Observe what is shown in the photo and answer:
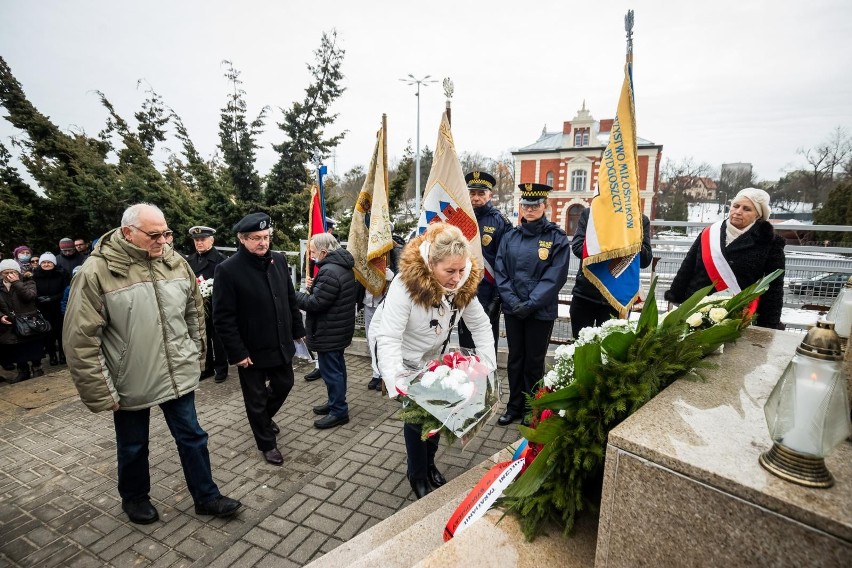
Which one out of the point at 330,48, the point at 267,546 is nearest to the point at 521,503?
the point at 267,546

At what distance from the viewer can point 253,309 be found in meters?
3.70

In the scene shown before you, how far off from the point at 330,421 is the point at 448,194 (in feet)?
9.49

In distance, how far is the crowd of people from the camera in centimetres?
270

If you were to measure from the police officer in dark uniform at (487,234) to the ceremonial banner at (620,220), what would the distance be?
110cm

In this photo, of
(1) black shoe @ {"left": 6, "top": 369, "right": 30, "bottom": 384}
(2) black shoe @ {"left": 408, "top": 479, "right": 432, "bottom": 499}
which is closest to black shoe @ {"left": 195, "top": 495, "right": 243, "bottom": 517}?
(2) black shoe @ {"left": 408, "top": 479, "right": 432, "bottom": 499}

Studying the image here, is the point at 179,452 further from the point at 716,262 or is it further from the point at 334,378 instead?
the point at 716,262

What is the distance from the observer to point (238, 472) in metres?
3.72

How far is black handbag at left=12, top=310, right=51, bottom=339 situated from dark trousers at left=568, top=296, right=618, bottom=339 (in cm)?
773

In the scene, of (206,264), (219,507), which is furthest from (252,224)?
(206,264)

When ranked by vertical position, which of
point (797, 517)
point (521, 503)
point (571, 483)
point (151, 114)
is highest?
point (151, 114)

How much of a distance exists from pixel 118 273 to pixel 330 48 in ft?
23.8

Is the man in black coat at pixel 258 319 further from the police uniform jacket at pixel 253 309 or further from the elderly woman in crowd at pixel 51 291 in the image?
the elderly woman in crowd at pixel 51 291

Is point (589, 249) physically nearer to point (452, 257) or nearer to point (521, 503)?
point (452, 257)

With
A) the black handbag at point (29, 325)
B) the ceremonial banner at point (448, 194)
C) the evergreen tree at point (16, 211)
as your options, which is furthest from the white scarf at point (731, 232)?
the evergreen tree at point (16, 211)
